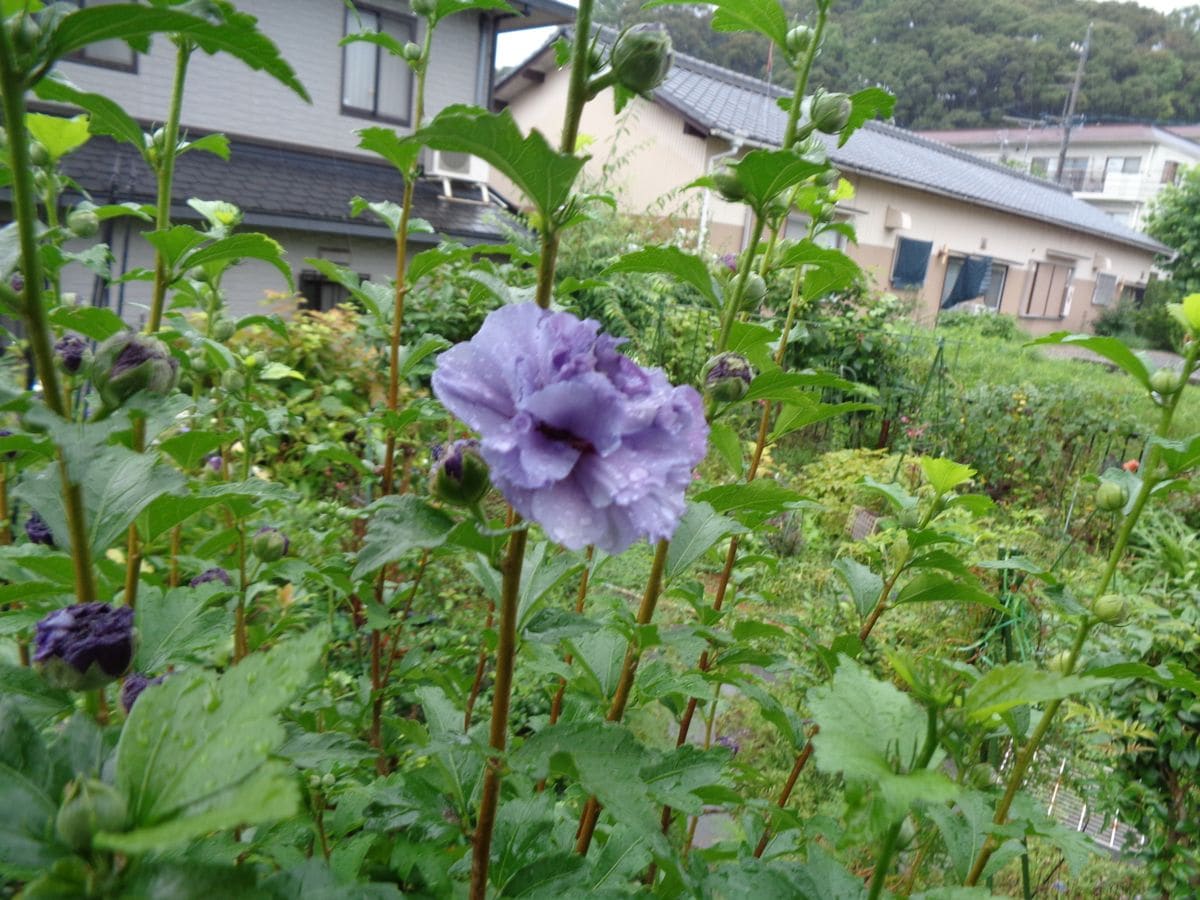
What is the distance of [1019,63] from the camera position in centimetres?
4469

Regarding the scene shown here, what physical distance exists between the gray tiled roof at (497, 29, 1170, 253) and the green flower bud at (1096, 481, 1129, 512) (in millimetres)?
7326

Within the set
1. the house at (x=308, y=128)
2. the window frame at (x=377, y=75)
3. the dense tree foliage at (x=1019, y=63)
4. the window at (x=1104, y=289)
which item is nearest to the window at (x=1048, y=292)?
the window at (x=1104, y=289)

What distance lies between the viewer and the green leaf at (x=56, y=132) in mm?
1230

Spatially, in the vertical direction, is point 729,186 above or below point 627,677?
above

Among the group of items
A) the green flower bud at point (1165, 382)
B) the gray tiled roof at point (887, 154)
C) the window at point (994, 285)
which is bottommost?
the green flower bud at point (1165, 382)

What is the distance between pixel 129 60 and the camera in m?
7.22

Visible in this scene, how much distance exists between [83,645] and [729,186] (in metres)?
0.92

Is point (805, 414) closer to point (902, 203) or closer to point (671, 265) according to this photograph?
point (671, 265)

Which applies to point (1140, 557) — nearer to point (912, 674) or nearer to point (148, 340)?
point (912, 674)

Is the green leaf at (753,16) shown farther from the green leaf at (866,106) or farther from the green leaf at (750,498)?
the green leaf at (750,498)

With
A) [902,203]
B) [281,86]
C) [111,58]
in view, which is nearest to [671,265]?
[281,86]

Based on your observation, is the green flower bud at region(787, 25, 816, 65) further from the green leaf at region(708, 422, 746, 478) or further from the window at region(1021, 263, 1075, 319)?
the window at region(1021, 263, 1075, 319)

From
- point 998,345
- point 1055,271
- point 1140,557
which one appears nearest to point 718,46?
point 1055,271

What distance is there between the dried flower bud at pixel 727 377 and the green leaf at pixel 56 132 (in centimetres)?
102
